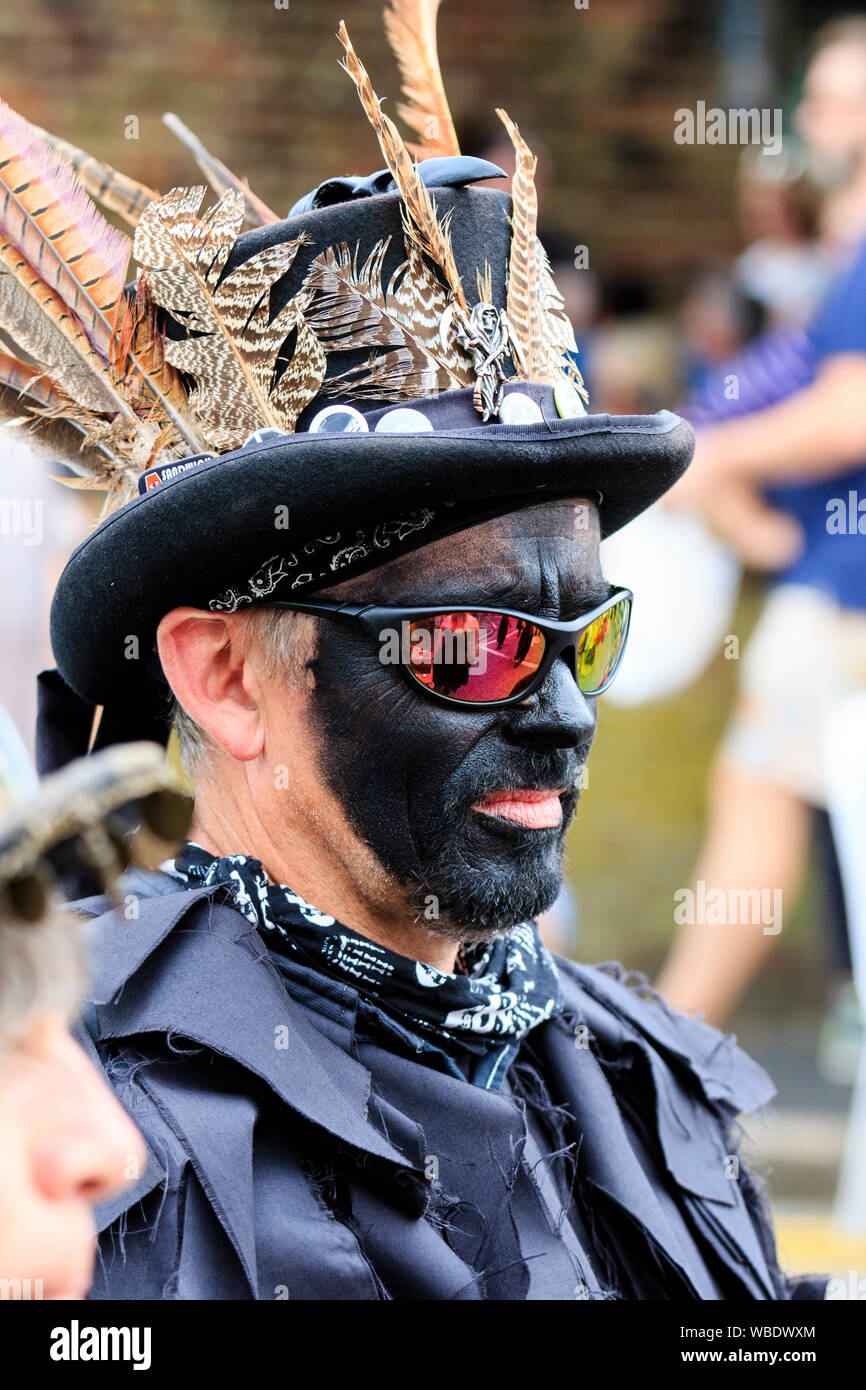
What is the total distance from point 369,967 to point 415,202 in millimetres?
906

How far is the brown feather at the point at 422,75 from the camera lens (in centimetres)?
224

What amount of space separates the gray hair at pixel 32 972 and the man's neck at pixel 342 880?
0.97 m

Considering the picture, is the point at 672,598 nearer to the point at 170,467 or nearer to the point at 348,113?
the point at 348,113

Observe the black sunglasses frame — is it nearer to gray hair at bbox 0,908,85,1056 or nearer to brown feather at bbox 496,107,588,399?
brown feather at bbox 496,107,588,399

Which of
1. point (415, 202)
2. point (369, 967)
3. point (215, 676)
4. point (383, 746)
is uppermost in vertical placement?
point (415, 202)

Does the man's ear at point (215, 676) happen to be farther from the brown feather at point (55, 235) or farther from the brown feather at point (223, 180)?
the brown feather at point (223, 180)

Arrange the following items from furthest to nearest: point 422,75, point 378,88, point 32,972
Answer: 1. point 378,88
2. point 422,75
3. point 32,972

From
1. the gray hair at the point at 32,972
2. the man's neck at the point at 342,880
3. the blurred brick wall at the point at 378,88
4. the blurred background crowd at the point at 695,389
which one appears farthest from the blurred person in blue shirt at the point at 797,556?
the gray hair at the point at 32,972

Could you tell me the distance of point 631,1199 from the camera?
81.3 inches

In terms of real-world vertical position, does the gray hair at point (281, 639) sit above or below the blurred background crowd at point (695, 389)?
below

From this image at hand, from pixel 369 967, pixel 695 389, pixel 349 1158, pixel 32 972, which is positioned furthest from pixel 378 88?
pixel 32 972

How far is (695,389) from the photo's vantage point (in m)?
6.25

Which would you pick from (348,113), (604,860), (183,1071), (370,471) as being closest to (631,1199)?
(183,1071)

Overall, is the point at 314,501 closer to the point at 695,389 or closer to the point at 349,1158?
the point at 349,1158
